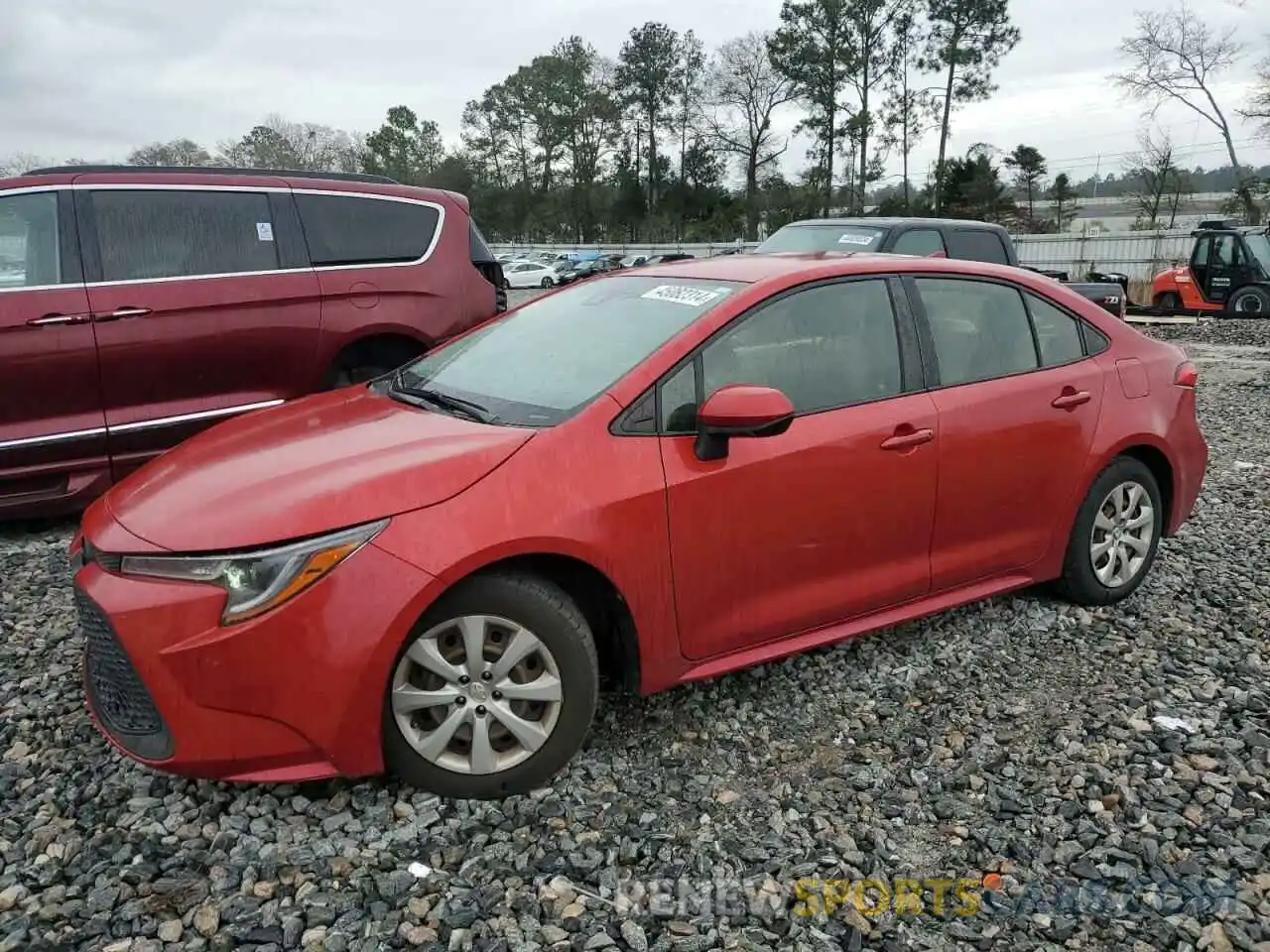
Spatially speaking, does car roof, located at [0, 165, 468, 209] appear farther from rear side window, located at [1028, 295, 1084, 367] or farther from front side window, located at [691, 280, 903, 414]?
rear side window, located at [1028, 295, 1084, 367]

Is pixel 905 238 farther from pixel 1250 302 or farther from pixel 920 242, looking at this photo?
pixel 1250 302

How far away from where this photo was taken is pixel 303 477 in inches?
101

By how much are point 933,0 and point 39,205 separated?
4618 cm

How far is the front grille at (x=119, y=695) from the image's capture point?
7.88 ft

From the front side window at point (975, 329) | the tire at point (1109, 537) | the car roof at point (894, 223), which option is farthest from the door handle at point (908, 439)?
the car roof at point (894, 223)

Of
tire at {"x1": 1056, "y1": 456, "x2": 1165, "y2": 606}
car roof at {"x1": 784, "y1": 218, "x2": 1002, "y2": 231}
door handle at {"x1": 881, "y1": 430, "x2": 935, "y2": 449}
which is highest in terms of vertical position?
car roof at {"x1": 784, "y1": 218, "x2": 1002, "y2": 231}

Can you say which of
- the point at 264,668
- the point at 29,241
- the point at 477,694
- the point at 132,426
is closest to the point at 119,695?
the point at 264,668

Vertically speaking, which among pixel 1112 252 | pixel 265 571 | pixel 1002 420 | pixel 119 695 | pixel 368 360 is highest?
pixel 1112 252

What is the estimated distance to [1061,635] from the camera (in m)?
3.79

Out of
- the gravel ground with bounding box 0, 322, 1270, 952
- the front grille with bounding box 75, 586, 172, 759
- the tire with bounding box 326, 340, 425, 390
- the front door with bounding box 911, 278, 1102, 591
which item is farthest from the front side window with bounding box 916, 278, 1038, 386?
the tire with bounding box 326, 340, 425, 390

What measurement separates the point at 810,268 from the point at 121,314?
3.63 m

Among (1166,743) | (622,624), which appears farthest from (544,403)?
(1166,743)

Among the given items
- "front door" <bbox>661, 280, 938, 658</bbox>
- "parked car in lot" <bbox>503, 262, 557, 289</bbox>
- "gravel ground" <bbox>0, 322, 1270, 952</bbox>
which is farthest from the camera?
"parked car in lot" <bbox>503, 262, 557, 289</bbox>

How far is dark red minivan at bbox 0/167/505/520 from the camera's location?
4711 mm
